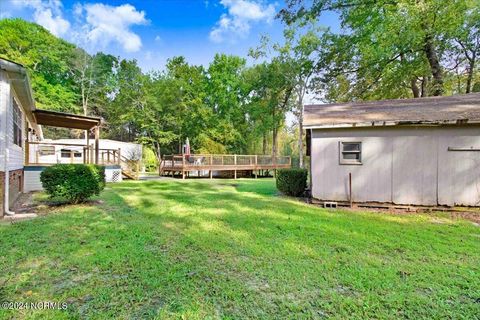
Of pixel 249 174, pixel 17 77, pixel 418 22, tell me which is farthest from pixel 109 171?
pixel 418 22

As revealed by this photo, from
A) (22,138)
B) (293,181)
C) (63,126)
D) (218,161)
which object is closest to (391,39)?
(293,181)

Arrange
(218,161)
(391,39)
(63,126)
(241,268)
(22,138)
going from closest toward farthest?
(241,268) → (22,138) → (63,126) → (391,39) → (218,161)

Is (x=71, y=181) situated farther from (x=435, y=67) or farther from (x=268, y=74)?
(x=268, y=74)

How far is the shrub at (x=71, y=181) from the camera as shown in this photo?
6.46 metres

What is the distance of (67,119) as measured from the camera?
10719 millimetres

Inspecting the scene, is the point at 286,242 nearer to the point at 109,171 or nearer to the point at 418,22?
the point at 109,171

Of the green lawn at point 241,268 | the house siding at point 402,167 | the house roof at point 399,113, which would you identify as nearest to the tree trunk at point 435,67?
the house roof at point 399,113

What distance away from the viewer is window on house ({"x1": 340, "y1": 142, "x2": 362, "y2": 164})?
760cm

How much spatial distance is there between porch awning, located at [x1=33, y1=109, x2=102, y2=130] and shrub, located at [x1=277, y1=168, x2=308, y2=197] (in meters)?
8.58

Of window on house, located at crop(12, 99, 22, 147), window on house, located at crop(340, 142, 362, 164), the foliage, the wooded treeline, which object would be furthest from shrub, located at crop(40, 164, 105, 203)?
the foliage

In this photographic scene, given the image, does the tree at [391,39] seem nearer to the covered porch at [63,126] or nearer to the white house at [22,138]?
the covered porch at [63,126]

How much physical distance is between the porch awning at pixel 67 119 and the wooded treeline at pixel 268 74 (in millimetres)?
12499

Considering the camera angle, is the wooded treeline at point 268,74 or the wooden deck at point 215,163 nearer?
the wooded treeline at point 268,74

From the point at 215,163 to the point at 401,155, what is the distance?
1309 centimetres
